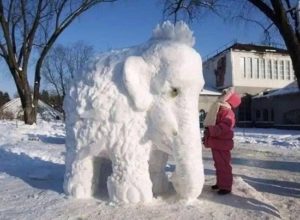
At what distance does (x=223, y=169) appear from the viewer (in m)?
5.56

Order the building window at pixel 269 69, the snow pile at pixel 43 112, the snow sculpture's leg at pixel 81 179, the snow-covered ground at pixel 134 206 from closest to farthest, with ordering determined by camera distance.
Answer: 1. the snow-covered ground at pixel 134 206
2. the snow sculpture's leg at pixel 81 179
3. the building window at pixel 269 69
4. the snow pile at pixel 43 112

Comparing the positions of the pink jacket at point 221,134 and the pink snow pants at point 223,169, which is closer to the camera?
the pink snow pants at point 223,169

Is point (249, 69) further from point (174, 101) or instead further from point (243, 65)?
point (174, 101)

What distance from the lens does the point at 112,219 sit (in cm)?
424

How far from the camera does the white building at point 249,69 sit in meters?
40.5

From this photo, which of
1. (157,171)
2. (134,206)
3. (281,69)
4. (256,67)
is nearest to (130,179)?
(134,206)

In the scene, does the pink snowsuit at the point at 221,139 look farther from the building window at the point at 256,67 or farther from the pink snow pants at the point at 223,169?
the building window at the point at 256,67

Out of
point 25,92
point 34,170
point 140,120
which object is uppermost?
point 25,92

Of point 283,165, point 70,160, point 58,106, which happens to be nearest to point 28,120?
point 283,165

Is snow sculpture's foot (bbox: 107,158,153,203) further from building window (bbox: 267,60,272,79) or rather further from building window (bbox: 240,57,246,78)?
building window (bbox: 267,60,272,79)

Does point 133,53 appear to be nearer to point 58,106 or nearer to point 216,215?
point 216,215

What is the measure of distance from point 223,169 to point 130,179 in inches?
55.8

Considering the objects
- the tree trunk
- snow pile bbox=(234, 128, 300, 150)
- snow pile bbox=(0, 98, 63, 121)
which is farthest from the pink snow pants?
snow pile bbox=(0, 98, 63, 121)

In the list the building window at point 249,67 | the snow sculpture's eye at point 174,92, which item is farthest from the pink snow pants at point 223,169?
the building window at point 249,67
